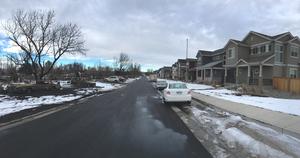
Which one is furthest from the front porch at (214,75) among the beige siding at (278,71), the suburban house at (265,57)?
the beige siding at (278,71)

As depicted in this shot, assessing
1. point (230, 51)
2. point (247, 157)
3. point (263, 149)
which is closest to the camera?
point (247, 157)

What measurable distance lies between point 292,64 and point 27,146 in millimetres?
38944

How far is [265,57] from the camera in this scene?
3762 cm

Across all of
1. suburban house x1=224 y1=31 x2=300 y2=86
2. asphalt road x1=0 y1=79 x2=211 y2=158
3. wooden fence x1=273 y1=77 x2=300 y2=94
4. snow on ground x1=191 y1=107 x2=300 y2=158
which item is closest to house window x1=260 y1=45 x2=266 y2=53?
suburban house x1=224 y1=31 x2=300 y2=86

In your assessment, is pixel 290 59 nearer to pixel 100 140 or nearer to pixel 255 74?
pixel 255 74

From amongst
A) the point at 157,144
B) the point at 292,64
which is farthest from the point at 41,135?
the point at 292,64

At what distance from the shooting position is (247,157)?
6.03m

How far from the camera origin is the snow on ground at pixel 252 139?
6484mm

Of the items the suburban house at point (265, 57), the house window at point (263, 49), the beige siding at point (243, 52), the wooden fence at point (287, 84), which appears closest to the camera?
the wooden fence at point (287, 84)

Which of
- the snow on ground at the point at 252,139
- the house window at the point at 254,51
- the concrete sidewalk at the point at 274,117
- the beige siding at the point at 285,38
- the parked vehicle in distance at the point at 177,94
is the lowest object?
the snow on ground at the point at 252,139

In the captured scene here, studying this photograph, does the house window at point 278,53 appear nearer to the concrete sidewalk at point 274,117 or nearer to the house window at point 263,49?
the house window at point 263,49

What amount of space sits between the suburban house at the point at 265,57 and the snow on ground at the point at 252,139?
86.1 ft

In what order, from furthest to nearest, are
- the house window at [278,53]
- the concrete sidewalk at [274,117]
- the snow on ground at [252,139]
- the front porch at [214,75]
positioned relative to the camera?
1. the front porch at [214,75]
2. the house window at [278,53]
3. the concrete sidewalk at [274,117]
4. the snow on ground at [252,139]

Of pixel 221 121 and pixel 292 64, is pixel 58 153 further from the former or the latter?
pixel 292 64
